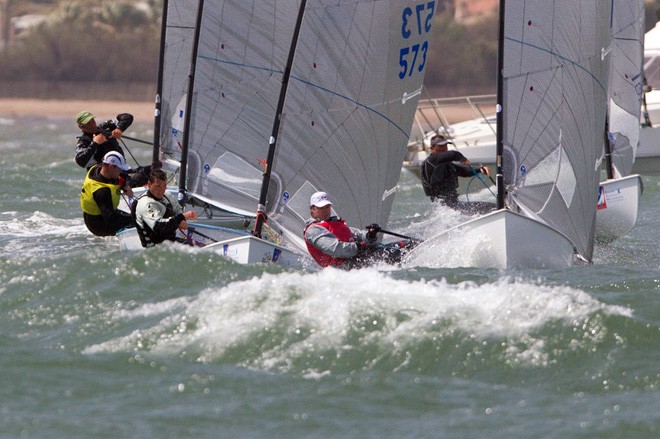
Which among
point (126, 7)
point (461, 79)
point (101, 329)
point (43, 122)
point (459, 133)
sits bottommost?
point (101, 329)

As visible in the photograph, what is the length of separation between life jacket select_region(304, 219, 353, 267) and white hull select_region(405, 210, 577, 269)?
1.82 ft

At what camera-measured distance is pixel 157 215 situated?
1124cm

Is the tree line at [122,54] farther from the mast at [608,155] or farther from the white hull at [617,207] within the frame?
the white hull at [617,207]

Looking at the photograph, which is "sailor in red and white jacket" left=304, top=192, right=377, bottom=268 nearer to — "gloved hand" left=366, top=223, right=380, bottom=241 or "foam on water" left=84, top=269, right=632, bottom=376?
"gloved hand" left=366, top=223, right=380, bottom=241

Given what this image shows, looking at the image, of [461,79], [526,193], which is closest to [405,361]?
[526,193]

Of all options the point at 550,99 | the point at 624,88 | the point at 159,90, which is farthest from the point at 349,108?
the point at 624,88

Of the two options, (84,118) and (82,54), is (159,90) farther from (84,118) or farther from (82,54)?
(82,54)

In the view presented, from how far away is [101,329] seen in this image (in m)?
9.11

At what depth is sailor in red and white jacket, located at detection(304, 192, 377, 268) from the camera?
10.5 meters

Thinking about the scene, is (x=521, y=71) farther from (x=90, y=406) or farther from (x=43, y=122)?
(x=43, y=122)

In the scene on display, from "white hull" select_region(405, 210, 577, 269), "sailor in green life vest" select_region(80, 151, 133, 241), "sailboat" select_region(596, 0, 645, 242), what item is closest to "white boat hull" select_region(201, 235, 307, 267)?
"white hull" select_region(405, 210, 577, 269)

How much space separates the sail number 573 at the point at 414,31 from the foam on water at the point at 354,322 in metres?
3.17

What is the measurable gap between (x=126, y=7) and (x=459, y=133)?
38.4 m

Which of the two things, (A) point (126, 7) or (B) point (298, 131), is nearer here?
(B) point (298, 131)
